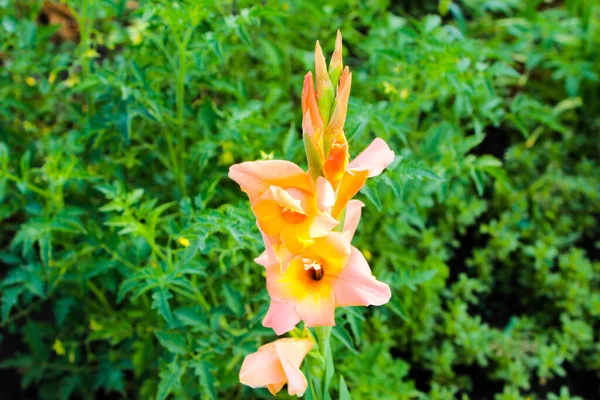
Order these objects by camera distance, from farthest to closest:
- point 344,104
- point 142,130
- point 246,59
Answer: point 246,59 → point 142,130 → point 344,104

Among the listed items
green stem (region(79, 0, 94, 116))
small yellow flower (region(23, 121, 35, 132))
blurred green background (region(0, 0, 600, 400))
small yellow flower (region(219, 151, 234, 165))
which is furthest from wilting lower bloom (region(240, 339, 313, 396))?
small yellow flower (region(23, 121, 35, 132))

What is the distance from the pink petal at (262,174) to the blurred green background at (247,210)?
390mm

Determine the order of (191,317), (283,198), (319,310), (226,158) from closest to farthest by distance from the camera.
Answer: (283,198) < (319,310) < (191,317) < (226,158)

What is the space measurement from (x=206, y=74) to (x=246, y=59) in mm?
807

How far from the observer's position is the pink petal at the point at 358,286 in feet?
3.62

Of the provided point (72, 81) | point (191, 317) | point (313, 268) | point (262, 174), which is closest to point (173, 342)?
point (191, 317)

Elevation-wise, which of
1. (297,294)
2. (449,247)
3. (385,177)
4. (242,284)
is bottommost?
(449,247)

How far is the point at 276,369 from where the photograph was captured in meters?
1.16

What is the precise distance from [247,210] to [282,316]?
54 centimetres

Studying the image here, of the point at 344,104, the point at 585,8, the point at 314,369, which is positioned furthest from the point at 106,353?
the point at 585,8

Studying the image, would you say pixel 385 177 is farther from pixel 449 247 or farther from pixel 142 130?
pixel 449 247

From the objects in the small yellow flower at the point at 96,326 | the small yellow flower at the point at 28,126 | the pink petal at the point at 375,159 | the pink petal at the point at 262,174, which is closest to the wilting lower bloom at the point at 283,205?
the pink petal at the point at 262,174

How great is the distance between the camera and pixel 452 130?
2.36 m

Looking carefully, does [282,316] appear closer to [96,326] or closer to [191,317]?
[191,317]
